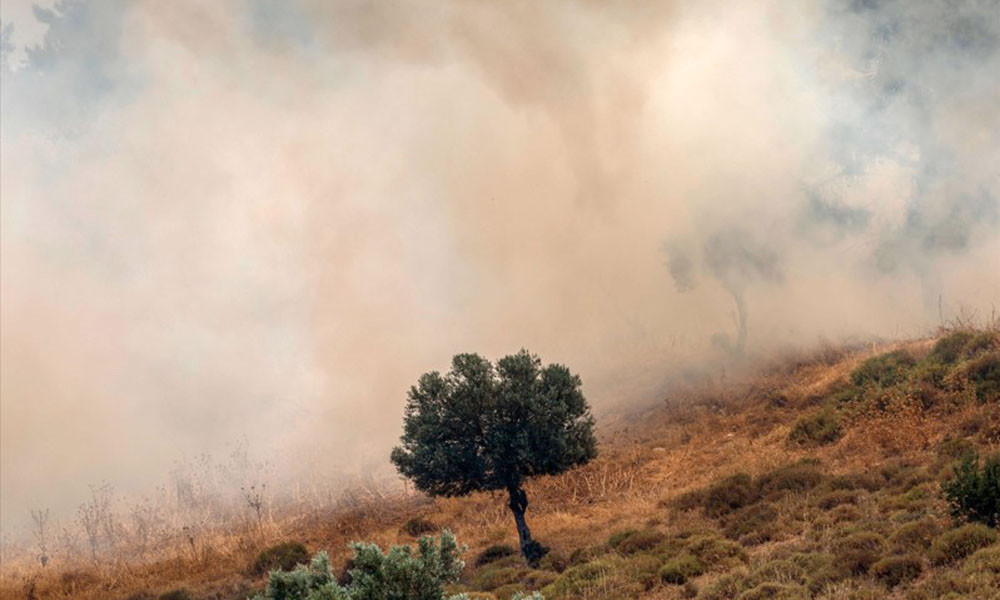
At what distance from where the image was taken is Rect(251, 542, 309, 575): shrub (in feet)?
86.2

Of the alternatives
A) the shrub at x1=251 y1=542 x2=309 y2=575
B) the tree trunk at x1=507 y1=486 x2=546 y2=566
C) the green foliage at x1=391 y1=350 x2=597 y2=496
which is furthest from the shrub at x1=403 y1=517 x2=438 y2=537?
the tree trunk at x1=507 y1=486 x2=546 y2=566

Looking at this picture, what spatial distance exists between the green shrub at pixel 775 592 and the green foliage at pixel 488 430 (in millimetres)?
10007

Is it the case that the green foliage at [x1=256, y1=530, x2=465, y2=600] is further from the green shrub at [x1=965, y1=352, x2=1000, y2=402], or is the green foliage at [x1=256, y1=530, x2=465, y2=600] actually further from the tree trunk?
the green shrub at [x1=965, y1=352, x2=1000, y2=402]

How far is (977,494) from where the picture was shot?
612 inches

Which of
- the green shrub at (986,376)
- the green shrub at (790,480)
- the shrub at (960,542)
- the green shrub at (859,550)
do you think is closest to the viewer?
the shrub at (960,542)

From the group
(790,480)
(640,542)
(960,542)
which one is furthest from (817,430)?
(960,542)

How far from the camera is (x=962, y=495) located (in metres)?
15.8

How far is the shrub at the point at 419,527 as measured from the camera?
3020 centimetres

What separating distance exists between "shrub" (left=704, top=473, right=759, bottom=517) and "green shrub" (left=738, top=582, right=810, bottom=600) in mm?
9242

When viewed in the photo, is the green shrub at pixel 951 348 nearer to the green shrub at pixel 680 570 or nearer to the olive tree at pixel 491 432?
the olive tree at pixel 491 432

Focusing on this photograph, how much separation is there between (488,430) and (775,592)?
1199 cm

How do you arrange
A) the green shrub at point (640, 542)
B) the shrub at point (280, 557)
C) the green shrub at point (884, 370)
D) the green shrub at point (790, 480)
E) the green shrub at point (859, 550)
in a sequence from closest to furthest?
the green shrub at point (859, 550)
the green shrub at point (640, 542)
the green shrub at point (790, 480)
the shrub at point (280, 557)
the green shrub at point (884, 370)

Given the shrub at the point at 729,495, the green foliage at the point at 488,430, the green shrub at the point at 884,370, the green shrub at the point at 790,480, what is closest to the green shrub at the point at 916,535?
the green shrub at the point at 790,480

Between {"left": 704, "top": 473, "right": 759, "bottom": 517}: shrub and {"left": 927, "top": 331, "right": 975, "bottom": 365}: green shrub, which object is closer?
{"left": 704, "top": 473, "right": 759, "bottom": 517}: shrub
